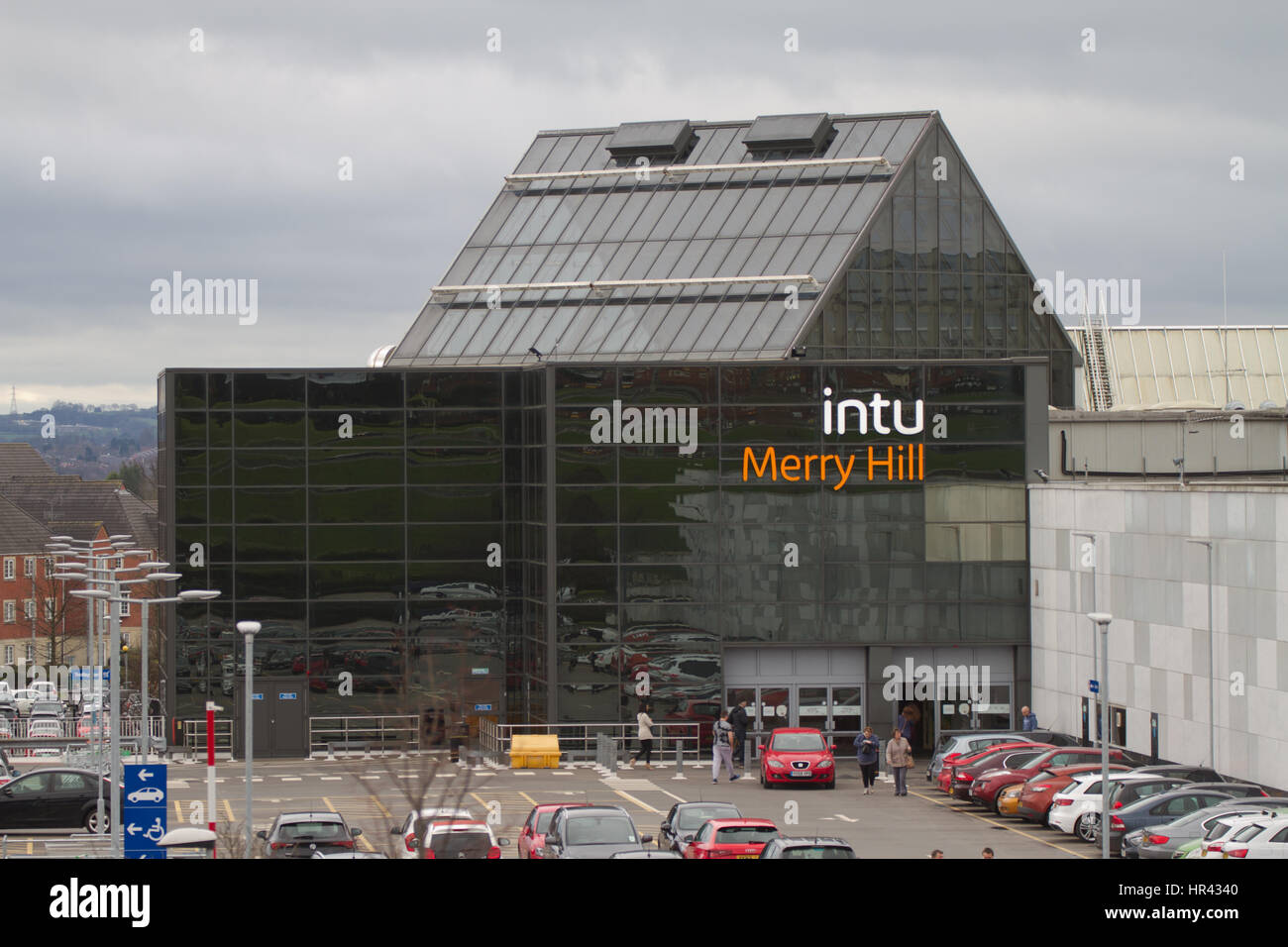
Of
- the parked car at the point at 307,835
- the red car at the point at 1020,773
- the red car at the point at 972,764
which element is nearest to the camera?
the parked car at the point at 307,835

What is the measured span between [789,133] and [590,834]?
35313 mm

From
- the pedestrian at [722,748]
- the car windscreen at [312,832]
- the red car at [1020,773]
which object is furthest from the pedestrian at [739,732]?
the car windscreen at [312,832]

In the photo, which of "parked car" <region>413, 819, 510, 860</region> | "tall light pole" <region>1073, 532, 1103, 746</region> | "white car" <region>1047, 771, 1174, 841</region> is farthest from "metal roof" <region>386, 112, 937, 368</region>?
"parked car" <region>413, 819, 510, 860</region>

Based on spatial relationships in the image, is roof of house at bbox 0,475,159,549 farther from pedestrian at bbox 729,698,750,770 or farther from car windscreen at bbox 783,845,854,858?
car windscreen at bbox 783,845,854,858

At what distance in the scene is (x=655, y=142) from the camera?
Result: 59656 millimetres

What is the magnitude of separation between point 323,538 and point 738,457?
1239 cm

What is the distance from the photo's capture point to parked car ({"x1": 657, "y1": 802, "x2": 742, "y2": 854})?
29.6m

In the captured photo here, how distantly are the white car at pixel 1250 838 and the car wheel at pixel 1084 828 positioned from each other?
5.29 metres

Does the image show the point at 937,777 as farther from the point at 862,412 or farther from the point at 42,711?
the point at 42,711

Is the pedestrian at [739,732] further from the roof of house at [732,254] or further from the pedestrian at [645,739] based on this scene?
the roof of house at [732,254]

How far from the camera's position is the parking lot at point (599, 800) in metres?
33.4
